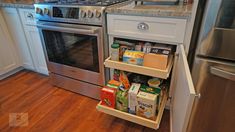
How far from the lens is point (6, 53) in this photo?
1.84 m

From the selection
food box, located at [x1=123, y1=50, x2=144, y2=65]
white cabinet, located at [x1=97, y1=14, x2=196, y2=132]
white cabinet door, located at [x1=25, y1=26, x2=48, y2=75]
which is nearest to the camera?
white cabinet, located at [x1=97, y1=14, x2=196, y2=132]

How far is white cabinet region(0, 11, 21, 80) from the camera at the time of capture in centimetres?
178

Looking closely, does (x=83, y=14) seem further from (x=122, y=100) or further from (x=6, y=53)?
(x=6, y=53)

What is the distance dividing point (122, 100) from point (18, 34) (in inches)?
58.7

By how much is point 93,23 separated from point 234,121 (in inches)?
Result: 43.5

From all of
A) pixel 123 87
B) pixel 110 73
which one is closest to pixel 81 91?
pixel 110 73

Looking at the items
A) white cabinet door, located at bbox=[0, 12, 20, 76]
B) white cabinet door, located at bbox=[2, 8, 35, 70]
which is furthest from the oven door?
white cabinet door, located at bbox=[0, 12, 20, 76]

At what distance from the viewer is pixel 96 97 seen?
1502 mm

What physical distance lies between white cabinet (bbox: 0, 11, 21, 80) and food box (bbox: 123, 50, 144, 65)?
1.53 meters

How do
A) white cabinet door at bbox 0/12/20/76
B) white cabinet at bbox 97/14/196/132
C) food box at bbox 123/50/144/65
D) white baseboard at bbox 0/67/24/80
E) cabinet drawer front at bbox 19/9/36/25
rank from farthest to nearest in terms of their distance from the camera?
white baseboard at bbox 0/67/24/80 < white cabinet door at bbox 0/12/20/76 < cabinet drawer front at bbox 19/9/36/25 < food box at bbox 123/50/144/65 < white cabinet at bbox 97/14/196/132

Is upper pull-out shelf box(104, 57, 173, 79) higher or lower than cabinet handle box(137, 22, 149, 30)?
lower

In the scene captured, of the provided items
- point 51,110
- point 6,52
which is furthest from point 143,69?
point 6,52

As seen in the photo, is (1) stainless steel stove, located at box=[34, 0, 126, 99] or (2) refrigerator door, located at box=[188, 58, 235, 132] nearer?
(2) refrigerator door, located at box=[188, 58, 235, 132]

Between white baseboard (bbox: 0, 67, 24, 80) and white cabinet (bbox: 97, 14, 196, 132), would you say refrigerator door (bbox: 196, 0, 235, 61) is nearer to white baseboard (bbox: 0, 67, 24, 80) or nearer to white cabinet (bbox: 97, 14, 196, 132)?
white cabinet (bbox: 97, 14, 196, 132)
